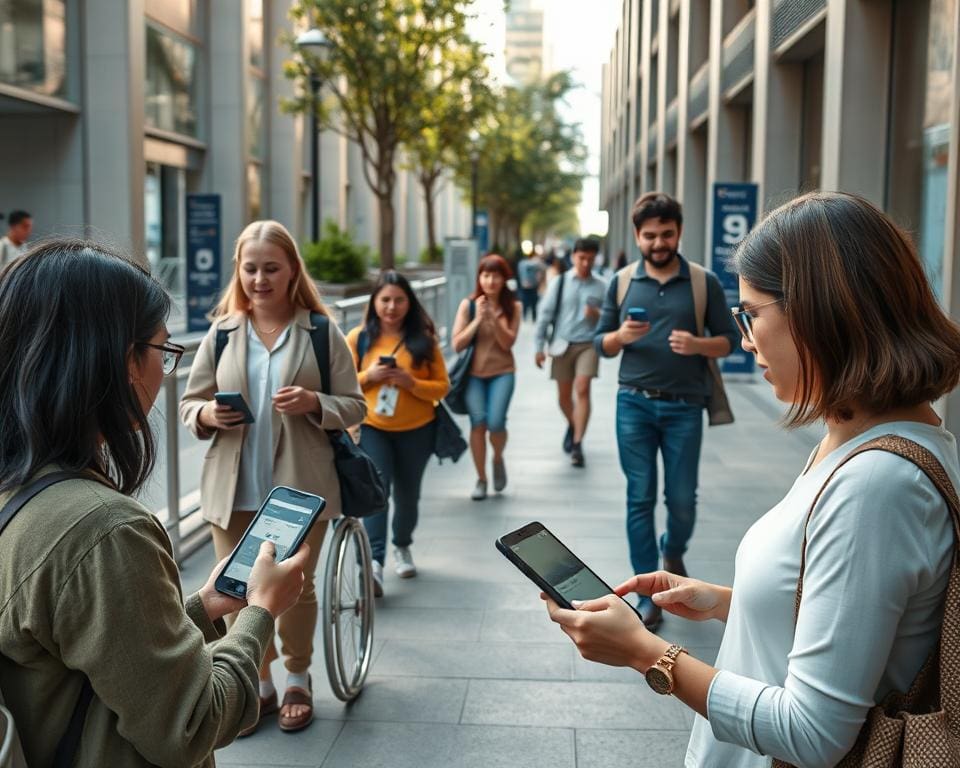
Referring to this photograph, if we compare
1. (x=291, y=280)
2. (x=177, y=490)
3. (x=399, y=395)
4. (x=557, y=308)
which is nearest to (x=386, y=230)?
(x=557, y=308)

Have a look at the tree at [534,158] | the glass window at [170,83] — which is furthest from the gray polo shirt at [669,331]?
the tree at [534,158]

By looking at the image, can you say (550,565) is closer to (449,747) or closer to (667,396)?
(449,747)

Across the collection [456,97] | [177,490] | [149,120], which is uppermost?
[456,97]

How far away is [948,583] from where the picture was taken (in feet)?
5.72

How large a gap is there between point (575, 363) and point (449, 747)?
6.96m

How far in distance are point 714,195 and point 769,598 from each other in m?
11.0

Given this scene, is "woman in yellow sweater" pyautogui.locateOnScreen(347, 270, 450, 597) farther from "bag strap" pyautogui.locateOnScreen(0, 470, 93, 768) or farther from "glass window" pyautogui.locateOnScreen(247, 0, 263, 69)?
"glass window" pyautogui.locateOnScreen(247, 0, 263, 69)

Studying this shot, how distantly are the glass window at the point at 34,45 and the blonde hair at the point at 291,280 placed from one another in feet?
47.0

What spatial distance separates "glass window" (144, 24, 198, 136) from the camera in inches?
901

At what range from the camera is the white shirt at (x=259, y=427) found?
4715mm

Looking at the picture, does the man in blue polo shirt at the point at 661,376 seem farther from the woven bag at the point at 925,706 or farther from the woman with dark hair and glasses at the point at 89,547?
the woman with dark hair and glasses at the point at 89,547

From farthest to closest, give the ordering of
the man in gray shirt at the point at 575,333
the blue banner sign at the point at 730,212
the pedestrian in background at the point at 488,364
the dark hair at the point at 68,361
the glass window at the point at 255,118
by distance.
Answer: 1. the glass window at the point at 255,118
2. the blue banner sign at the point at 730,212
3. the man in gray shirt at the point at 575,333
4. the pedestrian in background at the point at 488,364
5. the dark hair at the point at 68,361

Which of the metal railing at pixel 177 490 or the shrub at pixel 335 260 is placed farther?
the shrub at pixel 335 260

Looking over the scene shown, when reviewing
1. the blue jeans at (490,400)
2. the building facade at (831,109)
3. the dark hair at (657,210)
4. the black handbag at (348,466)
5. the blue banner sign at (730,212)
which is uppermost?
the building facade at (831,109)
